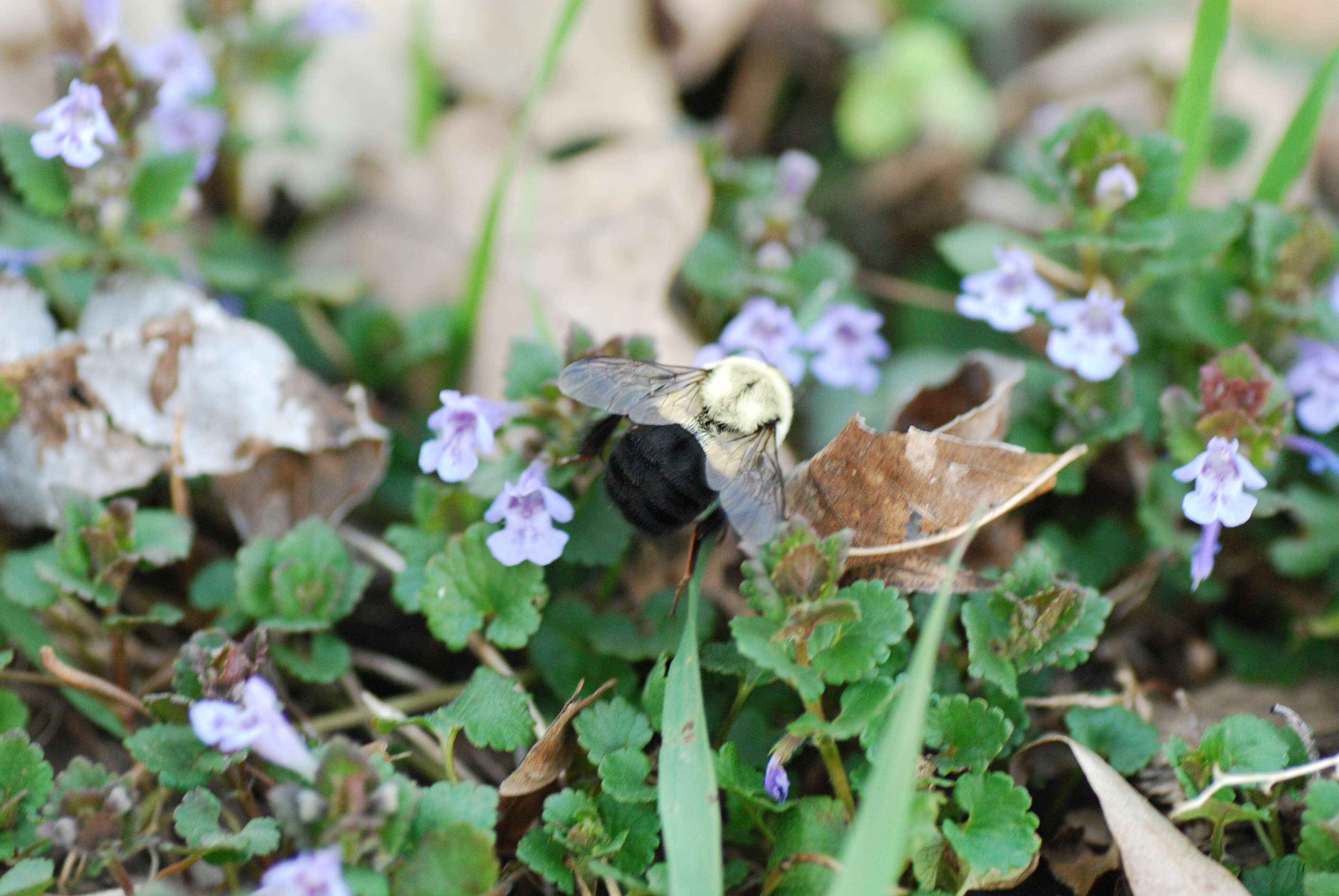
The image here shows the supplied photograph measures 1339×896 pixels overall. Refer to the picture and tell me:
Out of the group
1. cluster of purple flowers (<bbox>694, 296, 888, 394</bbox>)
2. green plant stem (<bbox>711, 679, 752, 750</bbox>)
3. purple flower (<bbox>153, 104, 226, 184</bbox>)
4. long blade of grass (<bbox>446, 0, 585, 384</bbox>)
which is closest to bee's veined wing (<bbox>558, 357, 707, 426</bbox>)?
cluster of purple flowers (<bbox>694, 296, 888, 394</bbox>)

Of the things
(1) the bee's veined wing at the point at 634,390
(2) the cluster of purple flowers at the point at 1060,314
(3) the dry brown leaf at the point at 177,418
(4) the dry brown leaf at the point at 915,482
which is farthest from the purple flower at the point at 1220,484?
(3) the dry brown leaf at the point at 177,418

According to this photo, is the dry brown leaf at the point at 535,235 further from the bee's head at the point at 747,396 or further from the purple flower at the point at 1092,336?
the purple flower at the point at 1092,336

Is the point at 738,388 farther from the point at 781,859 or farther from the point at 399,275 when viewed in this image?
the point at 399,275

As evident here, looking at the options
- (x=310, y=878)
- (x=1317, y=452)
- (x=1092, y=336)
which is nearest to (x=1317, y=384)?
(x=1317, y=452)

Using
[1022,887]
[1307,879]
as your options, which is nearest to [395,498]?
[1022,887]

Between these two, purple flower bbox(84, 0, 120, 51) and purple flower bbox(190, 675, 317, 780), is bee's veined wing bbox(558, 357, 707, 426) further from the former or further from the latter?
purple flower bbox(84, 0, 120, 51)

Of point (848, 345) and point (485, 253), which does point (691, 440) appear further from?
point (485, 253)
